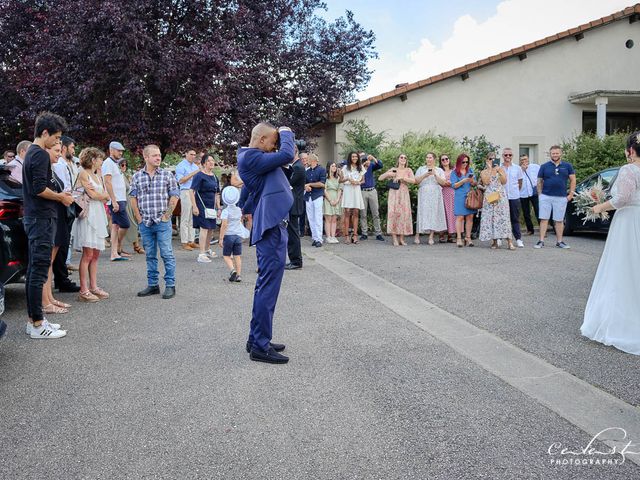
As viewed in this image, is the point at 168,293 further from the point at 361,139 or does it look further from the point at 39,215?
the point at 361,139

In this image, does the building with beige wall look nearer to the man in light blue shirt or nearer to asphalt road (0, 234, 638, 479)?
the man in light blue shirt

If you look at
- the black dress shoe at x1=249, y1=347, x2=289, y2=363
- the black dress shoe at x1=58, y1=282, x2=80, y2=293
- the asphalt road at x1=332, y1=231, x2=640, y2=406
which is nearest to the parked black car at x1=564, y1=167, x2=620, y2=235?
the asphalt road at x1=332, y1=231, x2=640, y2=406

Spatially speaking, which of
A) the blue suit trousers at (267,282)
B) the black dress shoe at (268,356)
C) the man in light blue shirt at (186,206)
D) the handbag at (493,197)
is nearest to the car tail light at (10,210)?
the blue suit trousers at (267,282)

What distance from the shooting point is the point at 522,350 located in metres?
4.97

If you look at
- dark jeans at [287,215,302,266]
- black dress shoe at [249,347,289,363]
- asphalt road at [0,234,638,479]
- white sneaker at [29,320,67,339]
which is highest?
dark jeans at [287,215,302,266]

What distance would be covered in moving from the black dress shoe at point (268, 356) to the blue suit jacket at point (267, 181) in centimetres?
94

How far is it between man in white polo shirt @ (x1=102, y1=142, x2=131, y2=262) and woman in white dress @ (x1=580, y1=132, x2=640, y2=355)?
7.81 metres

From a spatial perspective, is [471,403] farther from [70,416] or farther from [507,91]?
[507,91]

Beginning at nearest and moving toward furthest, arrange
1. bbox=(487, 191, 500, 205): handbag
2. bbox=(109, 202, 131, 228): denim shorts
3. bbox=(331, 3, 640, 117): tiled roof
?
bbox=(109, 202, 131, 228): denim shorts → bbox=(487, 191, 500, 205): handbag → bbox=(331, 3, 640, 117): tiled roof

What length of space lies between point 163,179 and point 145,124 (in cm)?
617

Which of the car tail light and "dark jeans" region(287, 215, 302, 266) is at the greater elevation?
the car tail light

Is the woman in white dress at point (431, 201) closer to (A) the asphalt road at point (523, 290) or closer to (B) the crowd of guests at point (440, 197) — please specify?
(B) the crowd of guests at point (440, 197)

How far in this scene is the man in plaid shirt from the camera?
7258mm

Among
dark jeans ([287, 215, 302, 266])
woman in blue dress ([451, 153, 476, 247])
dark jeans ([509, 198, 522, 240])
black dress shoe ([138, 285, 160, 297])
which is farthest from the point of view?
dark jeans ([509, 198, 522, 240])
